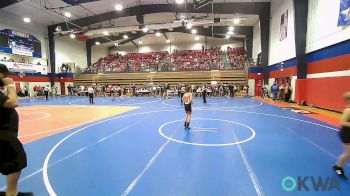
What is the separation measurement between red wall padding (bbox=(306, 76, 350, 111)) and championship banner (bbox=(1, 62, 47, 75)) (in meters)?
29.1

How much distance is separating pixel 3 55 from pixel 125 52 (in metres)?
20.1

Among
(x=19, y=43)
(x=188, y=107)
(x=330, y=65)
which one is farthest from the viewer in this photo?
(x=19, y=43)

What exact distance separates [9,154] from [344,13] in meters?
14.1

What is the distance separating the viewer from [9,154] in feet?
9.38

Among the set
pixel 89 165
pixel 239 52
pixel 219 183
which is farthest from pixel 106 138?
pixel 239 52

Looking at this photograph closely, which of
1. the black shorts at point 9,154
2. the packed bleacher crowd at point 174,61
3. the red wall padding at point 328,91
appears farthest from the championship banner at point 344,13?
the packed bleacher crowd at point 174,61

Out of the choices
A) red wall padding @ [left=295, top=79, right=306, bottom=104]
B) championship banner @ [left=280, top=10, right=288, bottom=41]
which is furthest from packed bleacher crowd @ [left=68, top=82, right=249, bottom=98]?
red wall padding @ [left=295, top=79, right=306, bottom=104]

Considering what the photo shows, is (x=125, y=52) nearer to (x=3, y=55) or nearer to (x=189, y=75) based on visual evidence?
(x=189, y=75)

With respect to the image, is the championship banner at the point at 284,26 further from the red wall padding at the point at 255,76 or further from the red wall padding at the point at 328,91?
the red wall padding at the point at 255,76

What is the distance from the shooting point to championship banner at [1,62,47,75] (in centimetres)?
2459

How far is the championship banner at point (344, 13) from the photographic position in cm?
1033

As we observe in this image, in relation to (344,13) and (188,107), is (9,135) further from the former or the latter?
(344,13)

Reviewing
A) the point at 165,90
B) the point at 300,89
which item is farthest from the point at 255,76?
the point at 165,90

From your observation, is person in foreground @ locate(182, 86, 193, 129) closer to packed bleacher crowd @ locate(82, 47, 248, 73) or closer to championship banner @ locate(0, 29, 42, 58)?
packed bleacher crowd @ locate(82, 47, 248, 73)
